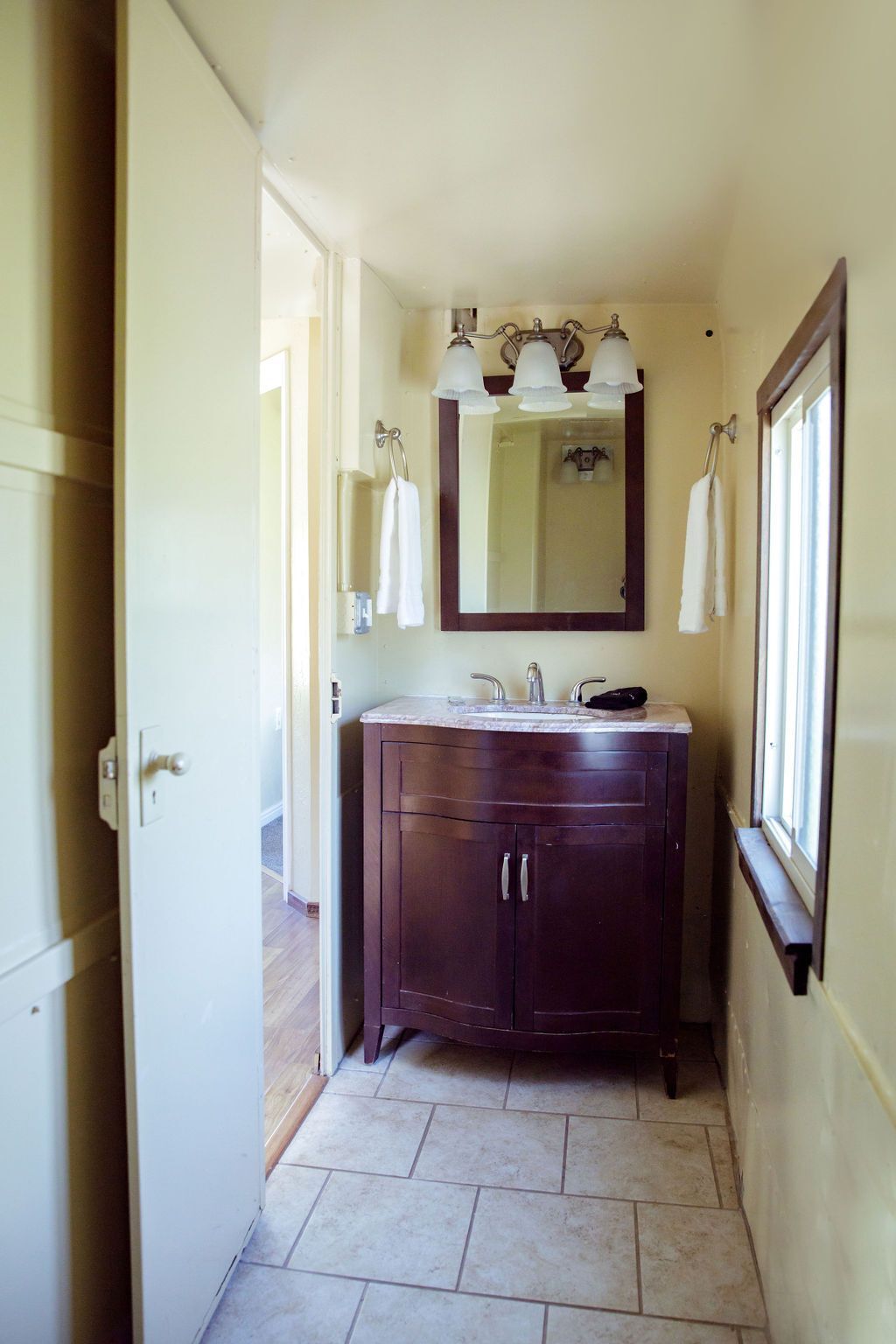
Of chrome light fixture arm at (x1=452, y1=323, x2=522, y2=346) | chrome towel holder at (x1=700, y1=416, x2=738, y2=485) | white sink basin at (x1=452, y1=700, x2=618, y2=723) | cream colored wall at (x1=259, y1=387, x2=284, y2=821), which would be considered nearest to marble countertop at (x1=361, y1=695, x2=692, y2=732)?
white sink basin at (x1=452, y1=700, x2=618, y2=723)

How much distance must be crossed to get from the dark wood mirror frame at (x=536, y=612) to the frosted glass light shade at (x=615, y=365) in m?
0.18

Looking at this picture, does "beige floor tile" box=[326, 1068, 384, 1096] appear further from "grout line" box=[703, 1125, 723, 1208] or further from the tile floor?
"grout line" box=[703, 1125, 723, 1208]

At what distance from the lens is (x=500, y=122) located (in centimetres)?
159

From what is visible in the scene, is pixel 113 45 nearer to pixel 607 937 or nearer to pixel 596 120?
→ pixel 596 120

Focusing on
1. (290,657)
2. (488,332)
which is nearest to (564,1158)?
(290,657)

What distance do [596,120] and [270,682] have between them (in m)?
3.26

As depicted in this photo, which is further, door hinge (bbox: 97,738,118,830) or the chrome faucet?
the chrome faucet

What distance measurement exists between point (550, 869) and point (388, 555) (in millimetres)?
961

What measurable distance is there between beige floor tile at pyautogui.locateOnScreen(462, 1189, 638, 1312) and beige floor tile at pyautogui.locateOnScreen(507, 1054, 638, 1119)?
0.34 m

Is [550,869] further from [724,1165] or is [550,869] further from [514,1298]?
[514,1298]

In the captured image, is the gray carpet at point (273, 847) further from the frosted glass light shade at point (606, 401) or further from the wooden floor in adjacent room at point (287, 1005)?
the frosted glass light shade at point (606, 401)

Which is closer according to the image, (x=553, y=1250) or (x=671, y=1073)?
(x=553, y=1250)

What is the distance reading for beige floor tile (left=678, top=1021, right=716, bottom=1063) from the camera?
237cm

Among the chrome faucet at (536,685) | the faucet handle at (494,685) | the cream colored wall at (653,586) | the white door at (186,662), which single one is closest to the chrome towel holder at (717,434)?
the cream colored wall at (653,586)
